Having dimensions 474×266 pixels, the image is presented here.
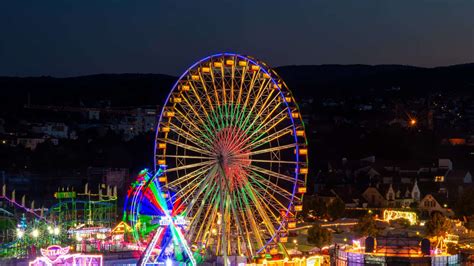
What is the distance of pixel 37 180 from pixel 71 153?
1055cm

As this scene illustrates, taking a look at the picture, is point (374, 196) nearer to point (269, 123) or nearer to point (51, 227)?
point (51, 227)

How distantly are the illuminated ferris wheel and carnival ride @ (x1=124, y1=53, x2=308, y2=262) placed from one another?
0.11 ft

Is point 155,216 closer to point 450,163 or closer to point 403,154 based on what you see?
point 450,163

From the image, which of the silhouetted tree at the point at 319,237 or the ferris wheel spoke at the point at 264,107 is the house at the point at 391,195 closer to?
the silhouetted tree at the point at 319,237

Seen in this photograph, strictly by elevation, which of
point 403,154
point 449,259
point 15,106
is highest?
point 15,106

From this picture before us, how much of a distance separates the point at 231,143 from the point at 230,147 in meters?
0.21

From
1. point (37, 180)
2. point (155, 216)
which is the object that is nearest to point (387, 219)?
point (155, 216)

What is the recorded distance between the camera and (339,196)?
60719mm

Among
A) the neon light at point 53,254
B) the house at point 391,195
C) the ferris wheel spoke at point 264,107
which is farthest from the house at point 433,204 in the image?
the neon light at point 53,254

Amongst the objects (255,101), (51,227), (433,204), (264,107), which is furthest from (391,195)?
(255,101)

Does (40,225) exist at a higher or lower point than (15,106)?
lower

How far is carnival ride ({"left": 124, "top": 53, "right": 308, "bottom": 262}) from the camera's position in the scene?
102ft

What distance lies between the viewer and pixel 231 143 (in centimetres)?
3172

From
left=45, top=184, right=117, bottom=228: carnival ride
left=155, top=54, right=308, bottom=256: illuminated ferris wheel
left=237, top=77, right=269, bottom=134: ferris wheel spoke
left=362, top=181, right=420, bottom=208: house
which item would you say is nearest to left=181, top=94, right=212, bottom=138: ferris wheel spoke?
left=155, top=54, right=308, bottom=256: illuminated ferris wheel
